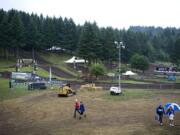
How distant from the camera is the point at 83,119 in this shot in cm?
2739

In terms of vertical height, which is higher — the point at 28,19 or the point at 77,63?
the point at 28,19

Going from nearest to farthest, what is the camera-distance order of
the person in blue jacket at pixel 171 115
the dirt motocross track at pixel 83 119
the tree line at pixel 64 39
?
the dirt motocross track at pixel 83 119
the person in blue jacket at pixel 171 115
the tree line at pixel 64 39

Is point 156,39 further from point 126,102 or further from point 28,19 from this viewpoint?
point 126,102

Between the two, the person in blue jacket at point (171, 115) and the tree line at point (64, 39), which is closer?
the person in blue jacket at point (171, 115)

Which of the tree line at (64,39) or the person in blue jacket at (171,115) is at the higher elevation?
the tree line at (64,39)

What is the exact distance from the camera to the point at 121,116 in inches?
1115

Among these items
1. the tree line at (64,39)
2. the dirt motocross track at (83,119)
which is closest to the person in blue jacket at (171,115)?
the dirt motocross track at (83,119)

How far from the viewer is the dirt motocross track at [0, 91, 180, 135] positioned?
76.3ft

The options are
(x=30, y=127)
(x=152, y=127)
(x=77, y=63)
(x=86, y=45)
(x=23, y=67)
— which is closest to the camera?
(x=152, y=127)

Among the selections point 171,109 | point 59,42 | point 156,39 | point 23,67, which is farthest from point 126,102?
point 156,39

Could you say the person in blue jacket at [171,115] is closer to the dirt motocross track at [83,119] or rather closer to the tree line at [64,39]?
the dirt motocross track at [83,119]

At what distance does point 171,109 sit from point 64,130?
8312 millimetres

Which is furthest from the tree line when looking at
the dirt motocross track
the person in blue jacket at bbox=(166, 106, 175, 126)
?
the person in blue jacket at bbox=(166, 106, 175, 126)

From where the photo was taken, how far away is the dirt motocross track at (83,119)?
23.3 meters
